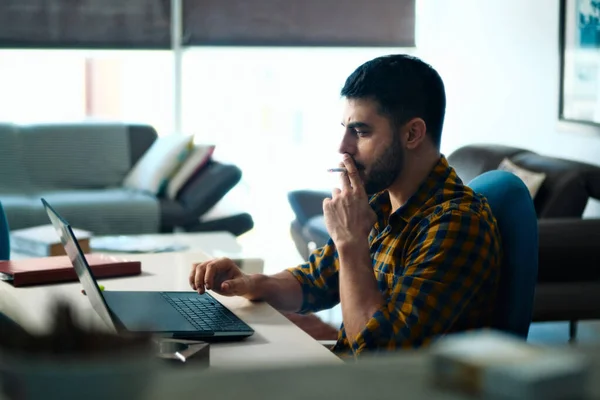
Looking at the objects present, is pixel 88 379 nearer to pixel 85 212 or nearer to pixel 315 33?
pixel 85 212

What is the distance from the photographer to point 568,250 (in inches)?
141

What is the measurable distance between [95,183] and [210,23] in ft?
4.46

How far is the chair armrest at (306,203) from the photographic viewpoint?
5152 millimetres

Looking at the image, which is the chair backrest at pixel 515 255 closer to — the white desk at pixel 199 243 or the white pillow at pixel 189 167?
the white desk at pixel 199 243

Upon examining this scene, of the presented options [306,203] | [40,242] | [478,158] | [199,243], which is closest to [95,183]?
[306,203]

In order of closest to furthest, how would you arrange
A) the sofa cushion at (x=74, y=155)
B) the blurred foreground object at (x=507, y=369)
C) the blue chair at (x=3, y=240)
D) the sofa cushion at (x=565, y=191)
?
the blurred foreground object at (x=507, y=369) → the blue chair at (x=3, y=240) → the sofa cushion at (x=565, y=191) → the sofa cushion at (x=74, y=155)

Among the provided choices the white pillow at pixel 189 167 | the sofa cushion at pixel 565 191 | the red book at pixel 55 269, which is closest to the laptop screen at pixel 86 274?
the red book at pixel 55 269

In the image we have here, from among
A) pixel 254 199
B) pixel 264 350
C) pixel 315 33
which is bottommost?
pixel 254 199

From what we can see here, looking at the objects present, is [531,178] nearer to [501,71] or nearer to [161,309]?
[501,71]

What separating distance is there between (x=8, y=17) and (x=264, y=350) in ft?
16.0

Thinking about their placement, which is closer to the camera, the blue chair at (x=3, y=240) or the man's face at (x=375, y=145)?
the man's face at (x=375, y=145)

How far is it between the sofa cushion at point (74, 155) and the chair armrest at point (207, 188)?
675mm

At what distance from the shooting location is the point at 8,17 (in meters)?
6.02

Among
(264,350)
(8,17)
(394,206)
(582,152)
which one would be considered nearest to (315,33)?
(8,17)
